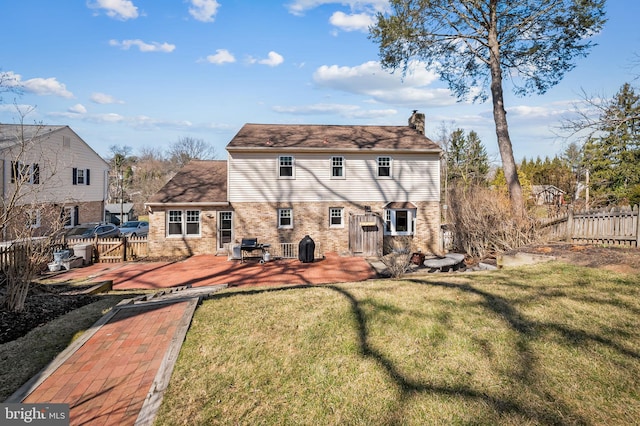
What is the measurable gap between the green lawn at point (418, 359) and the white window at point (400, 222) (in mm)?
12417

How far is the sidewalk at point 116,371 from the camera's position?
3785mm

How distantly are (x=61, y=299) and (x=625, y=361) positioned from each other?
1160 cm

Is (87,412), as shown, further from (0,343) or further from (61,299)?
(61,299)

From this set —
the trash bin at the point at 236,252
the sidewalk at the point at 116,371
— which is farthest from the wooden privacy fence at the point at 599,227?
the trash bin at the point at 236,252

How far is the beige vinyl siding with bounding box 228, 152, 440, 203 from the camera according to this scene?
60.6 feet

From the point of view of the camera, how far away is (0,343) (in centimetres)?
560

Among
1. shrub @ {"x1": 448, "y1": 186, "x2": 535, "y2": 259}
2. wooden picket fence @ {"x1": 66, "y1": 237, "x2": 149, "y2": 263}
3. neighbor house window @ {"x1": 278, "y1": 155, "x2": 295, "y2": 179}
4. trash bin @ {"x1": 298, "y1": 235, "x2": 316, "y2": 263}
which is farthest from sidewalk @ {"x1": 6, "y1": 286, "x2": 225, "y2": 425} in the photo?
neighbor house window @ {"x1": 278, "y1": 155, "x2": 295, "y2": 179}

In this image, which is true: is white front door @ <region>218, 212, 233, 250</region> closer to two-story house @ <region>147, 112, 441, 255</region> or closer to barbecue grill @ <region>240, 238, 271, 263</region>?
two-story house @ <region>147, 112, 441, 255</region>

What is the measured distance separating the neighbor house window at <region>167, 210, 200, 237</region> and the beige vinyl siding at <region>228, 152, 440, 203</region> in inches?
91.5

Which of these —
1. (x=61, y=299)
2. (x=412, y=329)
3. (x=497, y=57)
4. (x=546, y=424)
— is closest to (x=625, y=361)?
(x=546, y=424)

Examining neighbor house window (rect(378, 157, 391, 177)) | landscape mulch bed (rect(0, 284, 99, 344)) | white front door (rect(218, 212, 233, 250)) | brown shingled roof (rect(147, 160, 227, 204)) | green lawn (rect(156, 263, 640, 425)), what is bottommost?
landscape mulch bed (rect(0, 284, 99, 344))

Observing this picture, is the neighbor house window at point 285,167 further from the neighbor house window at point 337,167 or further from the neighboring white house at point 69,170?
the neighboring white house at point 69,170

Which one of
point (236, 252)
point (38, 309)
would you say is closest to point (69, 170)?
point (236, 252)

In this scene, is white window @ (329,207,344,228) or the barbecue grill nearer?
the barbecue grill
